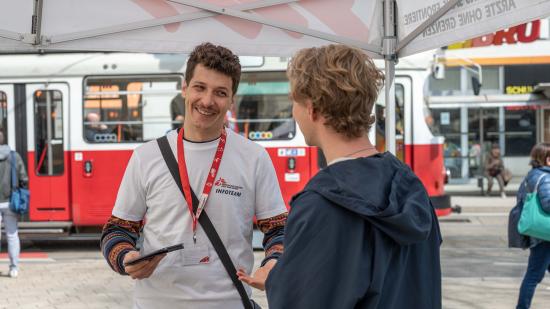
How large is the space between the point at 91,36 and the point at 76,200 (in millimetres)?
7778

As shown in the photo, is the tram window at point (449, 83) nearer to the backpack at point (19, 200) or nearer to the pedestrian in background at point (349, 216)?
the backpack at point (19, 200)

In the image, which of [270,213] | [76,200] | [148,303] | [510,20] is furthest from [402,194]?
[76,200]

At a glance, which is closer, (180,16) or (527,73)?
(180,16)

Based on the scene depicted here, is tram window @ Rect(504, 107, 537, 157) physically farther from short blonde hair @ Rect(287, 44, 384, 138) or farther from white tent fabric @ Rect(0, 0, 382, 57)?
short blonde hair @ Rect(287, 44, 384, 138)

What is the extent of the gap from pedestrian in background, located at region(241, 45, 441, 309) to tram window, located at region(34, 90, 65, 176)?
10.5 m

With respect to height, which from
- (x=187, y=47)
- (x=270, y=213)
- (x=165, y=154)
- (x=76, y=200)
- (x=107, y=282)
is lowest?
(x=107, y=282)

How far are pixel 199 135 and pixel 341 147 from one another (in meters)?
1.03

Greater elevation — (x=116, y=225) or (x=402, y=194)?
(x=402, y=194)

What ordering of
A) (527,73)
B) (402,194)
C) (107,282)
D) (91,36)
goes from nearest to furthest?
(402,194) → (91,36) → (107,282) → (527,73)

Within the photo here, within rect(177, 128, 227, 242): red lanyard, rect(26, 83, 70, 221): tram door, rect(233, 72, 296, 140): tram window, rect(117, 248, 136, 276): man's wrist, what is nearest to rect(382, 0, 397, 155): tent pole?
rect(177, 128, 227, 242): red lanyard

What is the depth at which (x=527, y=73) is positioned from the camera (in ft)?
86.2

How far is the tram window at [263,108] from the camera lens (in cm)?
1170

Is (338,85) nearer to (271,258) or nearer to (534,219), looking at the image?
(271,258)

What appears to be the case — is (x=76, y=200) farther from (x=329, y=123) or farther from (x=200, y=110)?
(x=329, y=123)
